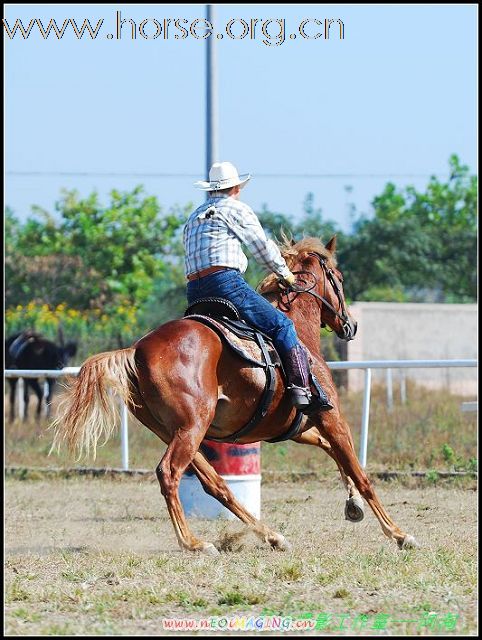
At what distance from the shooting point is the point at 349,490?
29.1ft

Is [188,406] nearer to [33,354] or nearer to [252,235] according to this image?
[252,235]

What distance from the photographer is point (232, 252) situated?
8.23 m

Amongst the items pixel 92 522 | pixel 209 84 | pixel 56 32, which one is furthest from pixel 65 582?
pixel 209 84

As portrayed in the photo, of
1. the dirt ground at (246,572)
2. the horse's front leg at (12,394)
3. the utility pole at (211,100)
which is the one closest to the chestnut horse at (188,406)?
the dirt ground at (246,572)

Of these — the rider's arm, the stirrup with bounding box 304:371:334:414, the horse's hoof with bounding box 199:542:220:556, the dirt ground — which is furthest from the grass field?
the rider's arm

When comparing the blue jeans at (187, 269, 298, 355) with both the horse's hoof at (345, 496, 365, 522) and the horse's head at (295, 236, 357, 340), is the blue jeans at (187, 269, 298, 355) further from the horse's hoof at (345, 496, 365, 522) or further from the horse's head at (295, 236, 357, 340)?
the horse's hoof at (345, 496, 365, 522)

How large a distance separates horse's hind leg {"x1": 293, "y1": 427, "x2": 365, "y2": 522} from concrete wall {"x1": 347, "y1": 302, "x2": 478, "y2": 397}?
20071 millimetres

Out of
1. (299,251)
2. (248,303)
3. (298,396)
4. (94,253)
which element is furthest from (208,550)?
(94,253)

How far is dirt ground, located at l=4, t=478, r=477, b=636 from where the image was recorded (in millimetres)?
5672

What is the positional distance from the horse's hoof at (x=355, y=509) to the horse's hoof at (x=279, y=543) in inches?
28.9

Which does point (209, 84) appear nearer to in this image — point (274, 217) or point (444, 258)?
point (274, 217)

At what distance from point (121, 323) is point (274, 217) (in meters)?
5.96

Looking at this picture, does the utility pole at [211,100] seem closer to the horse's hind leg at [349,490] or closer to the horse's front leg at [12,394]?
the horse's hind leg at [349,490]

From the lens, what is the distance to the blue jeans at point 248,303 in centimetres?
822
